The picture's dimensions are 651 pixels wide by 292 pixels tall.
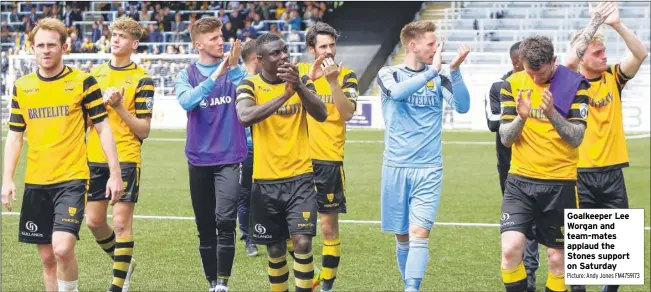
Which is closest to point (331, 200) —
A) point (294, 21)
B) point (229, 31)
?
point (229, 31)

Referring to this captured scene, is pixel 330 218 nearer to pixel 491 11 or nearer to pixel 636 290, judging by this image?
pixel 636 290

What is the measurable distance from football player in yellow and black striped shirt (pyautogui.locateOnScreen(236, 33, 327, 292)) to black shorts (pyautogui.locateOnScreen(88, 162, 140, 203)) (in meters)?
1.44

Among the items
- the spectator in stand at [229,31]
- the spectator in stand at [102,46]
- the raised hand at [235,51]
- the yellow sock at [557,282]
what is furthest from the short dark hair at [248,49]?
the spectator in stand at [229,31]

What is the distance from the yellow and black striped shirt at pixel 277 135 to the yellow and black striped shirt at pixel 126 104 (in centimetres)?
131

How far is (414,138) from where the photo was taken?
8.79 meters

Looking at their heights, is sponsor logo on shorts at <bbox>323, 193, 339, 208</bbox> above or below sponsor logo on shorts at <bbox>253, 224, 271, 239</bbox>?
below

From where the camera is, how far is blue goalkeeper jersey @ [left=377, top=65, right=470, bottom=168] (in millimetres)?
8734

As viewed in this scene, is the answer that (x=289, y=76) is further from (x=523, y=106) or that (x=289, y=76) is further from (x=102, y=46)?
(x=102, y=46)

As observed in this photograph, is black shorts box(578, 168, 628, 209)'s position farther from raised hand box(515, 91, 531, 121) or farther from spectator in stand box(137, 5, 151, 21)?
spectator in stand box(137, 5, 151, 21)

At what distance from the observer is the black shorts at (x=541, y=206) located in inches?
303

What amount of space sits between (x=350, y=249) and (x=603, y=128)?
420cm

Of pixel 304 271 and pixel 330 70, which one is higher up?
pixel 330 70

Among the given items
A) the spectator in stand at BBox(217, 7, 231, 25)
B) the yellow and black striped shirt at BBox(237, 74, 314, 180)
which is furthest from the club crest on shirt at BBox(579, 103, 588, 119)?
the spectator in stand at BBox(217, 7, 231, 25)
